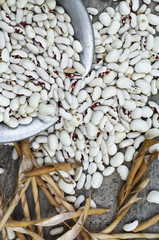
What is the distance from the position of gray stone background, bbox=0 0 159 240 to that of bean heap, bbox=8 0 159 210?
30 mm

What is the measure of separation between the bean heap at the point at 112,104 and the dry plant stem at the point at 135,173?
2 centimetres

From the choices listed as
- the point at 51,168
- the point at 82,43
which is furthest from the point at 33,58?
the point at 51,168

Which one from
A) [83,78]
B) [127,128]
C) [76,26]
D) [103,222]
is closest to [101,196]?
[103,222]

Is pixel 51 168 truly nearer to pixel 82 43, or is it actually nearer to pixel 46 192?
pixel 46 192

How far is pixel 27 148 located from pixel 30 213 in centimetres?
19

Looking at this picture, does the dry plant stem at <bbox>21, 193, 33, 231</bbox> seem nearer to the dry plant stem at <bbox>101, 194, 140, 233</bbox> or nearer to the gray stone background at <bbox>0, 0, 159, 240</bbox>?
the gray stone background at <bbox>0, 0, 159, 240</bbox>

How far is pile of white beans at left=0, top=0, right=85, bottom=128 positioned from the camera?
77cm

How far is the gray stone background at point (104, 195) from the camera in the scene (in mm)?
854

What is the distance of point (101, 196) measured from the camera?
0.88 metres

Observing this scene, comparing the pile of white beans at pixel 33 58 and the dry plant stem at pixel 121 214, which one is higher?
the pile of white beans at pixel 33 58

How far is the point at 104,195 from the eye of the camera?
88cm

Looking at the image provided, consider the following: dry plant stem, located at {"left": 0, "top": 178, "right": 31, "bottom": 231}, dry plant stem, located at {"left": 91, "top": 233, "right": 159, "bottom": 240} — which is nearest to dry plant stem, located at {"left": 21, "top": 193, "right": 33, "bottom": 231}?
→ dry plant stem, located at {"left": 0, "top": 178, "right": 31, "bottom": 231}

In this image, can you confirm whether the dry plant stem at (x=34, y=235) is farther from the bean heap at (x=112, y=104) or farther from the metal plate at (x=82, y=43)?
the metal plate at (x=82, y=43)

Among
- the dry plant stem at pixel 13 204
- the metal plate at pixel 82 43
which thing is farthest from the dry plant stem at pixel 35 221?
the metal plate at pixel 82 43
